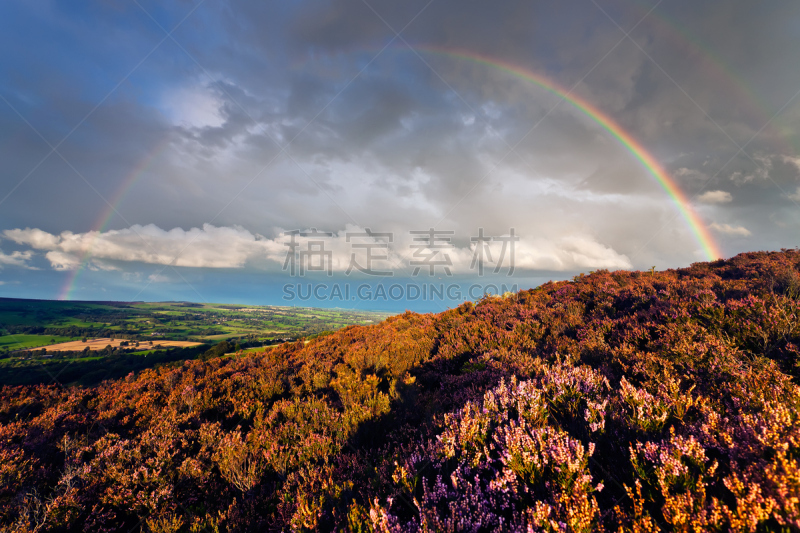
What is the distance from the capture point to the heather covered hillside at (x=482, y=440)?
2283mm

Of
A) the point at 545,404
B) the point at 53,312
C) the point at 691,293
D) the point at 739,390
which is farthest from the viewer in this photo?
the point at 53,312

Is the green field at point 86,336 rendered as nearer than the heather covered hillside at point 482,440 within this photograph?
No

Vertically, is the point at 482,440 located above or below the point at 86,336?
above

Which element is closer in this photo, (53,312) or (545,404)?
(545,404)

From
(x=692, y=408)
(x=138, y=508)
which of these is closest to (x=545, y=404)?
(x=692, y=408)

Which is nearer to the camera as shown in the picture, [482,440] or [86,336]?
[482,440]

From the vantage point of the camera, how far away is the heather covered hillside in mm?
2283

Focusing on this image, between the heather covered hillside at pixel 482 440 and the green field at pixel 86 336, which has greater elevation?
the heather covered hillside at pixel 482 440

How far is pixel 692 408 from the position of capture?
3.47 m

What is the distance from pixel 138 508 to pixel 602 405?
6.65 metres

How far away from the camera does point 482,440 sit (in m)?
3.32

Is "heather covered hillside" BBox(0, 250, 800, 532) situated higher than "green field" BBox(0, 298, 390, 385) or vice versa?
"heather covered hillside" BBox(0, 250, 800, 532)

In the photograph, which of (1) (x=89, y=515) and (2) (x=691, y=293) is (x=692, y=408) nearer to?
(2) (x=691, y=293)

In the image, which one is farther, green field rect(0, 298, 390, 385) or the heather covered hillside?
green field rect(0, 298, 390, 385)
